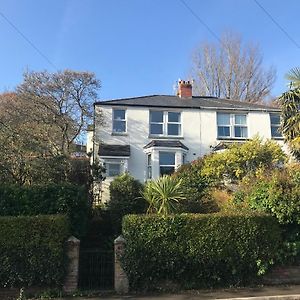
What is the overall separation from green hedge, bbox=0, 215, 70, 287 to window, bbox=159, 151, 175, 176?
15.3 metres

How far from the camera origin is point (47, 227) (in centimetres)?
1191

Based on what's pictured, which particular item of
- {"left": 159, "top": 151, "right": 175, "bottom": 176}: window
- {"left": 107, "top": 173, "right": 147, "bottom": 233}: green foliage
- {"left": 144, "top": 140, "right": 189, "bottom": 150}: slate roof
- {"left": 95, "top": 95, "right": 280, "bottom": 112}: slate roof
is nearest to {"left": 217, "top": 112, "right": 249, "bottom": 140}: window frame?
{"left": 95, "top": 95, "right": 280, "bottom": 112}: slate roof

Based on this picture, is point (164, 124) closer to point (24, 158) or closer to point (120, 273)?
point (24, 158)

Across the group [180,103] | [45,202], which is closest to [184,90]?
[180,103]

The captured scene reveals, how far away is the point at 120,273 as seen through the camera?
11953 millimetres

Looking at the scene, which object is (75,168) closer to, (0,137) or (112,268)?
(0,137)

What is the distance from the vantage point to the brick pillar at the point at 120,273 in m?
11.8

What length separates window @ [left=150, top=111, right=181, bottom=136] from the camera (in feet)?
91.8

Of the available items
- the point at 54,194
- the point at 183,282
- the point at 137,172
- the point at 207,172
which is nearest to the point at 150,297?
the point at 183,282

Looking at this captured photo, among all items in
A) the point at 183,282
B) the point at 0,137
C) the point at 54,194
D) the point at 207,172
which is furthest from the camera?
the point at 207,172

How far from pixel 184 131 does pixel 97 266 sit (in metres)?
16.6

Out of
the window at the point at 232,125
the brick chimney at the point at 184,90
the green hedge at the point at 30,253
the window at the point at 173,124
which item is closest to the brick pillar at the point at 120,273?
the green hedge at the point at 30,253

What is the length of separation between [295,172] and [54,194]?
324 inches

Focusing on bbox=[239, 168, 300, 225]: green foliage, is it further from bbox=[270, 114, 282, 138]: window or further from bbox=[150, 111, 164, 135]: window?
bbox=[270, 114, 282, 138]: window
